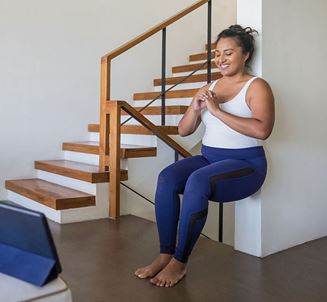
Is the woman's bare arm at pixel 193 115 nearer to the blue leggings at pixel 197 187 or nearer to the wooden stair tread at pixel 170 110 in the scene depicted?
the blue leggings at pixel 197 187

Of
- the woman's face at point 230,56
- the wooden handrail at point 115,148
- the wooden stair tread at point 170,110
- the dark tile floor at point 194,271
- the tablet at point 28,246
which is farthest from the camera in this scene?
the wooden stair tread at point 170,110

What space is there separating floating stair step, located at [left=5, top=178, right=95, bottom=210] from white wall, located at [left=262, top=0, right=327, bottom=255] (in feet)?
4.12

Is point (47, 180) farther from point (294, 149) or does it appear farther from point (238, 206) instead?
point (294, 149)

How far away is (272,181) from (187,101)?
1.62 m

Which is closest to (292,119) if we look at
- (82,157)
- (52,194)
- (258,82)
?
(258,82)

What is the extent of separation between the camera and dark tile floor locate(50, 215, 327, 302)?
165cm

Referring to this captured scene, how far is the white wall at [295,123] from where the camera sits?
2.15 meters

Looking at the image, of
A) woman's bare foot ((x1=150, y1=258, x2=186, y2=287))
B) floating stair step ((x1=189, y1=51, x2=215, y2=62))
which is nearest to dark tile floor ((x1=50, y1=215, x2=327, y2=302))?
woman's bare foot ((x1=150, y1=258, x2=186, y2=287))

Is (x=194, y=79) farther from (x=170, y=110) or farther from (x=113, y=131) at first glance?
(x=113, y=131)

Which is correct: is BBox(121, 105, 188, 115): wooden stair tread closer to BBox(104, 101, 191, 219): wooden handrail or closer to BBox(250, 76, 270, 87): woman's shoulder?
BBox(104, 101, 191, 219): wooden handrail

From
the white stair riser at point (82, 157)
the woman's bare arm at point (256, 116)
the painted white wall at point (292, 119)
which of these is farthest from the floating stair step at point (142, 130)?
the woman's bare arm at point (256, 116)

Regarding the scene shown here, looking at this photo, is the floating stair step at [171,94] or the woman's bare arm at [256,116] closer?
the woman's bare arm at [256,116]

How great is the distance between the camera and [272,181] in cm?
218

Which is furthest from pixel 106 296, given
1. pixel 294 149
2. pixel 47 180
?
pixel 47 180
